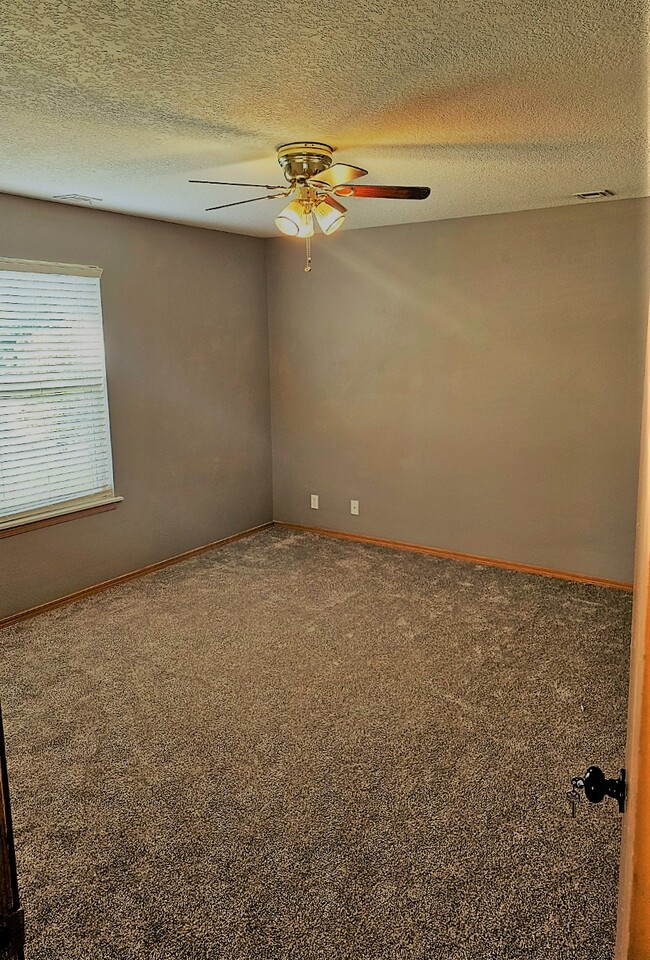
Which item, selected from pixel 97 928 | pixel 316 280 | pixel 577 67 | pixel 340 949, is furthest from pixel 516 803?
pixel 316 280

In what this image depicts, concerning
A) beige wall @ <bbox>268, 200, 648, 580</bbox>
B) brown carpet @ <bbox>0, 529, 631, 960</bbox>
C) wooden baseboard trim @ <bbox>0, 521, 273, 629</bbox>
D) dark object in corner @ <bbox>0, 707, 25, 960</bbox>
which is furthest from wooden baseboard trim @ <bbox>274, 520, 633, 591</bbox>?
dark object in corner @ <bbox>0, 707, 25, 960</bbox>

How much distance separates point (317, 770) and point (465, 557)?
2.65 metres

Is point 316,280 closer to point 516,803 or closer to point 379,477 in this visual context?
point 379,477

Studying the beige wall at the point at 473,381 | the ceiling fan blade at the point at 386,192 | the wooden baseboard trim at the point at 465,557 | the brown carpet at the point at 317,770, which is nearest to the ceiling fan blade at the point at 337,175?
Result: the ceiling fan blade at the point at 386,192

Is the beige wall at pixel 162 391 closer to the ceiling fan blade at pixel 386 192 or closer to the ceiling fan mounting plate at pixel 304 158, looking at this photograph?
the ceiling fan mounting plate at pixel 304 158

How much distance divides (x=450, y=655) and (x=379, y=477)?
6.57ft

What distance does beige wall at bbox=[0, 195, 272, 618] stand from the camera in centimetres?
414

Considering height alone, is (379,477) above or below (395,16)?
below

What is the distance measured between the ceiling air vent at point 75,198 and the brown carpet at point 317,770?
7.71ft

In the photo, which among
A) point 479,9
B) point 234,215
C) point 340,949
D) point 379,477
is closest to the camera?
point 479,9

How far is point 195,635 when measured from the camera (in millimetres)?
3867

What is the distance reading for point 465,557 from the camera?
5.05 m

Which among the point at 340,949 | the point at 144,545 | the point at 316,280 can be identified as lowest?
the point at 340,949

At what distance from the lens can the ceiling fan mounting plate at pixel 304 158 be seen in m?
2.78
